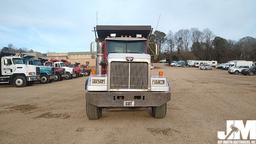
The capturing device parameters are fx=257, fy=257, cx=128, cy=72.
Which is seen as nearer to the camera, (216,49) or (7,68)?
(7,68)

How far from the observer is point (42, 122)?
7629 millimetres

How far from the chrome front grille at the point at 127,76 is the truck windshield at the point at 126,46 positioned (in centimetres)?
166

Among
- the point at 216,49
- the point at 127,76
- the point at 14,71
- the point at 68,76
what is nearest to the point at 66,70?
the point at 68,76

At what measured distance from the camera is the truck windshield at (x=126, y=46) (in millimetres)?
9016

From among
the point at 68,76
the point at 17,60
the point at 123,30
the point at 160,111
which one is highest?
the point at 123,30

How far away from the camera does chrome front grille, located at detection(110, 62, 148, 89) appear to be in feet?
24.1

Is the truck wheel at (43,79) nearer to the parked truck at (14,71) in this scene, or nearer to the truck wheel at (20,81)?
the parked truck at (14,71)

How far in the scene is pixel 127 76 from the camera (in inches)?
290

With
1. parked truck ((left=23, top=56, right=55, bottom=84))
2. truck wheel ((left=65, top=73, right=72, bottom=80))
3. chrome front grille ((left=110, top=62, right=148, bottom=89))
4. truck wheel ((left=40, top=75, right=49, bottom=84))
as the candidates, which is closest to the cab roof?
chrome front grille ((left=110, top=62, right=148, bottom=89))

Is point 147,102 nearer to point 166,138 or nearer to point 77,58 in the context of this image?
point 166,138

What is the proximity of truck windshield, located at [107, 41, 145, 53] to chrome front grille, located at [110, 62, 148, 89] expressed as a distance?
5.45ft

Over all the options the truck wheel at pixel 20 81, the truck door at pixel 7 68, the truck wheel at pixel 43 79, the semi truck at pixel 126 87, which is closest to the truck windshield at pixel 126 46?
the semi truck at pixel 126 87

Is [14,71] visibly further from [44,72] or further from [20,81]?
[44,72]

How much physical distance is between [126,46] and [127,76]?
197 cm
